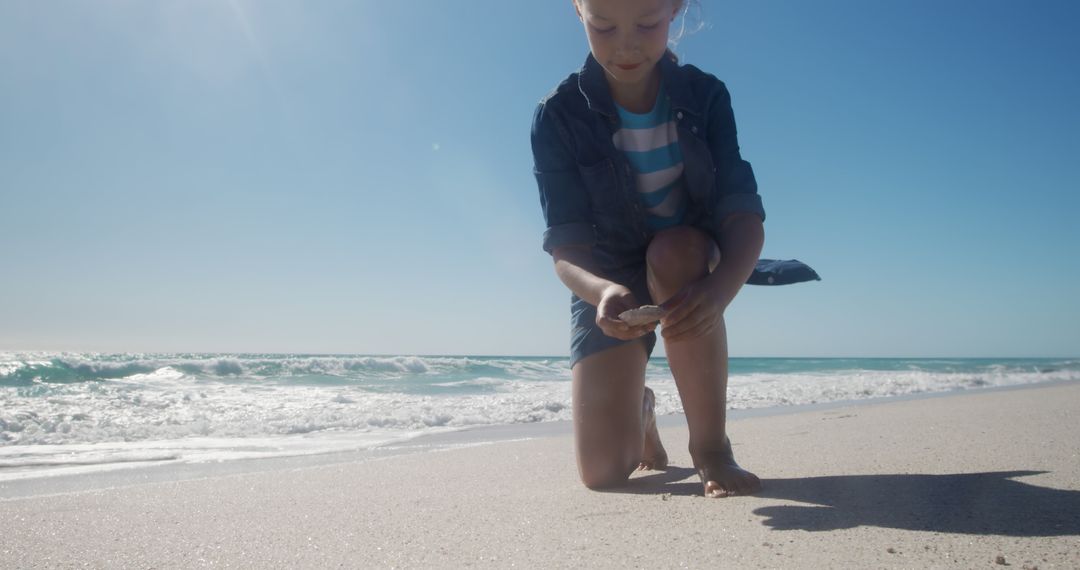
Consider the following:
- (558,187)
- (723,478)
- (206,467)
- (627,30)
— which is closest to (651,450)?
(723,478)

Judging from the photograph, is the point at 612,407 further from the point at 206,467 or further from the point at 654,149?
the point at 206,467

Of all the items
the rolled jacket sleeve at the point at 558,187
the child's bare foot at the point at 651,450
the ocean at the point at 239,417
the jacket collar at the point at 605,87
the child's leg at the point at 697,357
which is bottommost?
the ocean at the point at 239,417

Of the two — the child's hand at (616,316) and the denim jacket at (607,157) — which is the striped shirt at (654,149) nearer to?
the denim jacket at (607,157)

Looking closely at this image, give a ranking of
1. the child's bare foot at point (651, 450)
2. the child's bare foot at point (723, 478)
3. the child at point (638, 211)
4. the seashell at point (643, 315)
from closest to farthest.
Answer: the seashell at point (643, 315)
the child's bare foot at point (723, 478)
the child at point (638, 211)
the child's bare foot at point (651, 450)

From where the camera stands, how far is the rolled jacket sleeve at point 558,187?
1893 mm

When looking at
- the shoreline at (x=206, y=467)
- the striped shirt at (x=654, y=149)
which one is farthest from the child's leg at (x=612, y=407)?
the shoreline at (x=206, y=467)

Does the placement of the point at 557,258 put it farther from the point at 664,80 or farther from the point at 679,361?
the point at 664,80

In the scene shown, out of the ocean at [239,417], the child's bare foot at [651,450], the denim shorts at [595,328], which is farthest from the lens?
the ocean at [239,417]

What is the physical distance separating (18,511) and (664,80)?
2.04m

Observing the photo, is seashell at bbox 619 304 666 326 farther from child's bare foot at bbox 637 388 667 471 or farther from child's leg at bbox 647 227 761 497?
child's bare foot at bbox 637 388 667 471

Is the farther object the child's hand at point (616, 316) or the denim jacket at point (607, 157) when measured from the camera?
the denim jacket at point (607, 157)

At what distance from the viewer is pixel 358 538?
1327 millimetres

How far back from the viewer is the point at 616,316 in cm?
144

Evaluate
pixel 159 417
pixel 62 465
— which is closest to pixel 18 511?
pixel 62 465
